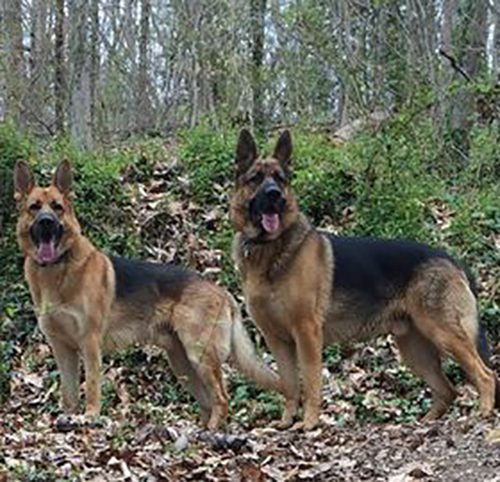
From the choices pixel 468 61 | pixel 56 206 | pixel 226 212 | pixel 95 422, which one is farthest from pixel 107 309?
pixel 468 61

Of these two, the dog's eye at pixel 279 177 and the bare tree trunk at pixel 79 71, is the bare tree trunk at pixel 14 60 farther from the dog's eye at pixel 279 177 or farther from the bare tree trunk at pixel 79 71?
the dog's eye at pixel 279 177

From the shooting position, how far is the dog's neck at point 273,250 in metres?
7.14

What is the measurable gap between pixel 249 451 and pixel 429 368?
2458mm

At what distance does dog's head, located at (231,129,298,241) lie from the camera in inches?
283

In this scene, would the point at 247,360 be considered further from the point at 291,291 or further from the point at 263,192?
the point at 263,192

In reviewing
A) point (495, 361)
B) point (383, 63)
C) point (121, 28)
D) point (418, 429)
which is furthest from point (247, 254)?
point (121, 28)

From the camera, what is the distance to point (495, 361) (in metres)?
8.57

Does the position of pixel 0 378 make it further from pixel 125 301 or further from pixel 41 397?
pixel 125 301

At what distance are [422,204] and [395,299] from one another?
387 centimetres

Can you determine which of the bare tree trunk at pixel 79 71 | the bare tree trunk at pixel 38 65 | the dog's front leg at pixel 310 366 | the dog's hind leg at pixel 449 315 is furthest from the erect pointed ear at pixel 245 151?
the bare tree trunk at pixel 38 65

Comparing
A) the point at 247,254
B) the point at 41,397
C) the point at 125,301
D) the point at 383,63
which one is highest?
the point at 383,63

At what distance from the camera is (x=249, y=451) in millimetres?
5734

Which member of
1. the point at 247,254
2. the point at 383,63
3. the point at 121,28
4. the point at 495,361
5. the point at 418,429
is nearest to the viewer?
the point at 418,429

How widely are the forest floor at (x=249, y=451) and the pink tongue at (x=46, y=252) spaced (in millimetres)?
1308
